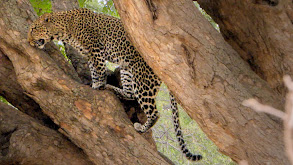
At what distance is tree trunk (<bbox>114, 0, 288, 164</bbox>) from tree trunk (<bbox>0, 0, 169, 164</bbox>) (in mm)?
1341

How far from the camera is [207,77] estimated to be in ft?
10.6

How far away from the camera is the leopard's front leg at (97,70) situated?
5.64 metres

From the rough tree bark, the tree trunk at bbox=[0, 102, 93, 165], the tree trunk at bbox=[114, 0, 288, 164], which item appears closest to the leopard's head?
the tree trunk at bbox=[0, 102, 93, 165]

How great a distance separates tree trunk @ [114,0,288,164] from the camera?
3.07 meters

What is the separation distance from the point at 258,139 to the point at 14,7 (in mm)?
3638

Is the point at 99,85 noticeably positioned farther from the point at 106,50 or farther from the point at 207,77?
the point at 207,77

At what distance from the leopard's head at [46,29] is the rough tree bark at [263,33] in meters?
2.69

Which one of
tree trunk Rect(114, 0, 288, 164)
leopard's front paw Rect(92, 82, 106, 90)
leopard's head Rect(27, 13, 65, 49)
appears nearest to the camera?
tree trunk Rect(114, 0, 288, 164)

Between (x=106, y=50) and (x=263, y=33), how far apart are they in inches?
117

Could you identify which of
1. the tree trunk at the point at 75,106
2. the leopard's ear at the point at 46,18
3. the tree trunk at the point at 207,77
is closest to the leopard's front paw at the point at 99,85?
the tree trunk at the point at 75,106

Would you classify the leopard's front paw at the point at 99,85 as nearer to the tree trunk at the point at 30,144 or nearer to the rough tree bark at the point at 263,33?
the tree trunk at the point at 30,144

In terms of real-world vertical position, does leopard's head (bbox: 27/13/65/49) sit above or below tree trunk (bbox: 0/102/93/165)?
above

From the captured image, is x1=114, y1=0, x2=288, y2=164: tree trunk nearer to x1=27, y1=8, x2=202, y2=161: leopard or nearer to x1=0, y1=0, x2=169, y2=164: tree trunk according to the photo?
x1=0, y1=0, x2=169, y2=164: tree trunk

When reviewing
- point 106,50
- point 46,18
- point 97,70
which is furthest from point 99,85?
point 46,18
